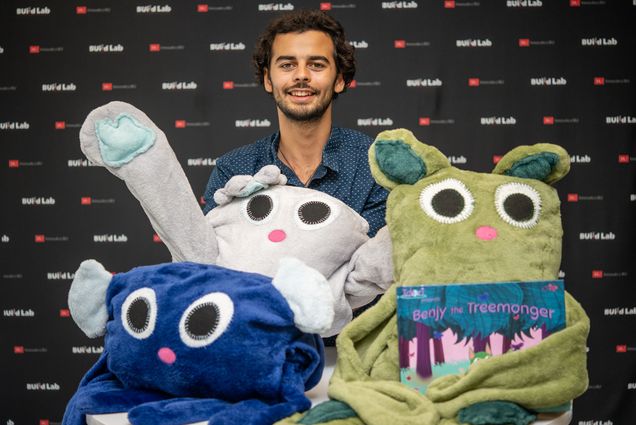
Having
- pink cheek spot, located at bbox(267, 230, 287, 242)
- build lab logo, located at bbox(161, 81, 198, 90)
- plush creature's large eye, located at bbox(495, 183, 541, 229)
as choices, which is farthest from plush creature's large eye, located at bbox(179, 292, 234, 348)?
build lab logo, located at bbox(161, 81, 198, 90)

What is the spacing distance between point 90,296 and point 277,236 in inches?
13.7

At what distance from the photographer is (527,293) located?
1129 millimetres

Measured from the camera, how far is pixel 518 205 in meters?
1.25

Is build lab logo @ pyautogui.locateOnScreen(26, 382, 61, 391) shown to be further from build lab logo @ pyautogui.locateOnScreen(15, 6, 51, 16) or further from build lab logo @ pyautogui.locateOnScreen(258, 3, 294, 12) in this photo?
build lab logo @ pyautogui.locateOnScreen(258, 3, 294, 12)

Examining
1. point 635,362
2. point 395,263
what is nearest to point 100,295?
point 395,263

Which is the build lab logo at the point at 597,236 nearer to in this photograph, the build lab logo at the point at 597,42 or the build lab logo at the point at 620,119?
the build lab logo at the point at 620,119

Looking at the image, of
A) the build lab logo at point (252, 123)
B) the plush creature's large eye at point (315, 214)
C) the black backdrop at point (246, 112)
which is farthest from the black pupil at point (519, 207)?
the build lab logo at point (252, 123)

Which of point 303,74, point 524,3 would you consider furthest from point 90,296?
point 524,3

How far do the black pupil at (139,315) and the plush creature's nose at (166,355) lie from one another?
0.16 ft

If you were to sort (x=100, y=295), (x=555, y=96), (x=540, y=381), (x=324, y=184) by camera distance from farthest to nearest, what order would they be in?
(x=555, y=96) → (x=324, y=184) → (x=100, y=295) → (x=540, y=381)

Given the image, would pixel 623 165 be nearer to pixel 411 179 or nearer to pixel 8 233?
pixel 411 179

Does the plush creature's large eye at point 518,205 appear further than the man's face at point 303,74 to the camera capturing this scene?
No

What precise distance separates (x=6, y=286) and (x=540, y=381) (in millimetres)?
2704

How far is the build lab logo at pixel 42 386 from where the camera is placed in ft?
10.4
